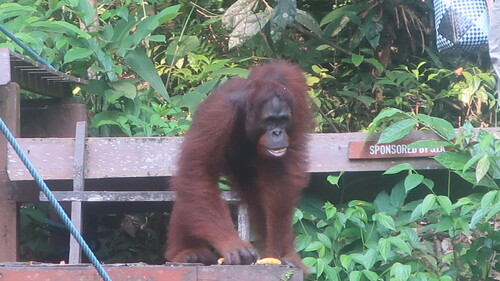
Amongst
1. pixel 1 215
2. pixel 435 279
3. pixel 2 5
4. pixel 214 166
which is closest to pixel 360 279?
pixel 435 279

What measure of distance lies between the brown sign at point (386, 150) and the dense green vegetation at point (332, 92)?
0.25 ft

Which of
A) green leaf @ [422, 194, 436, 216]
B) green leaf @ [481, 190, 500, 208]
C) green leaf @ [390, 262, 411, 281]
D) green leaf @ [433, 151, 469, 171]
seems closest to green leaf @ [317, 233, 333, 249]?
green leaf @ [390, 262, 411, 281]

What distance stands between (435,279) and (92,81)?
2078 mm

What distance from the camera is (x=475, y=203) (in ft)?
12.2

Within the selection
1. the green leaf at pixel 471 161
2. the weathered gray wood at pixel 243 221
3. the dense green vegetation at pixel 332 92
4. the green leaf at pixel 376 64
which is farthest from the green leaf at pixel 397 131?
the green leaf at pixel 376 64

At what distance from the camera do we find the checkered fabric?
388 centimetres

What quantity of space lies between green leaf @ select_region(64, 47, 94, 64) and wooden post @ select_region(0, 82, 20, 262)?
0.53 m

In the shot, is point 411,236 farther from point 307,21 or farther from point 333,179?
point 307,21

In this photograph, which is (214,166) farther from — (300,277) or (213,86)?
(213,86)

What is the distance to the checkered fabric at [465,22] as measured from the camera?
3883 millimetres

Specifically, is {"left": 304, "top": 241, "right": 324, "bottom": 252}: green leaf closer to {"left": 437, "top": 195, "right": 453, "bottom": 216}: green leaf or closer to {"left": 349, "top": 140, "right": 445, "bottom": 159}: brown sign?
{"left": 349, "top": 140, "right": 445, "bottom": 159}: brown sign

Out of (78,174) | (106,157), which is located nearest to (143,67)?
(106,157)

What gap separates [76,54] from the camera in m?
4.31

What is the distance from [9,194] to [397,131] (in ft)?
5.64
